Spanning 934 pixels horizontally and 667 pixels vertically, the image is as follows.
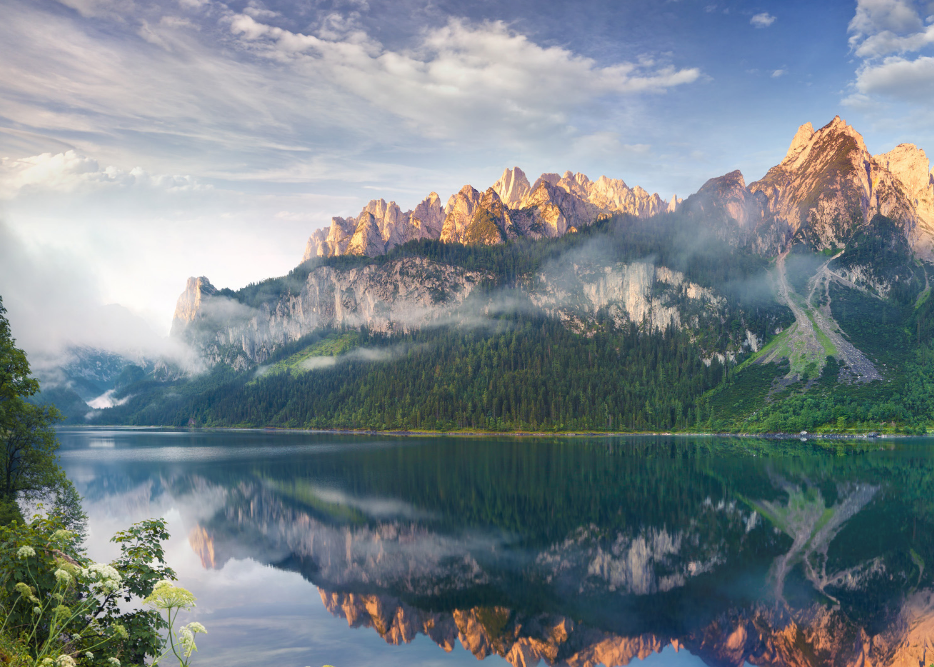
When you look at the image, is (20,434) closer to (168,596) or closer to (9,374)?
(9,374)

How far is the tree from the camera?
33.8 m

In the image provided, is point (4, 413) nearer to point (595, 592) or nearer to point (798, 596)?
point (595, 592)

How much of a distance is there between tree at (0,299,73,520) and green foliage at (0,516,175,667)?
2504 centimetres

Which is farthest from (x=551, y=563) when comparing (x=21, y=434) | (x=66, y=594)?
(x=21, y=434)

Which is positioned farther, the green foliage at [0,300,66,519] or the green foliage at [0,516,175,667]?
the green foliage at [0,300,66,519]

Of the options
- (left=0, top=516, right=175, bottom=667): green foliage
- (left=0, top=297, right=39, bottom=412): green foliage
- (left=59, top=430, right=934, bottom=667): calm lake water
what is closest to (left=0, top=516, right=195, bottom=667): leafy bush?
(left=0, top=516, right=175, bottom=667): green foliage

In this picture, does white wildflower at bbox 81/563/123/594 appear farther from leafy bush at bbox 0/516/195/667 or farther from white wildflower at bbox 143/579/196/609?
white wildflower at bbox 143/579/196/609

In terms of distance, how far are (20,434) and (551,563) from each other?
3865cm

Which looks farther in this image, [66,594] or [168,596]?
[66,594]

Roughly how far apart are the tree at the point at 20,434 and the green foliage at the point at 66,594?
25.0 metres

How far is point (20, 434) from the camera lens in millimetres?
36406

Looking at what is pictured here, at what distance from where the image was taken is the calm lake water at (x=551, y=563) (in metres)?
30.3

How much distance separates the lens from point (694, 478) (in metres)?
80.9

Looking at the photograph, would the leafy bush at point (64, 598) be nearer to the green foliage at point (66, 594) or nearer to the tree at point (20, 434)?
the green foliage at point (66, 594)
